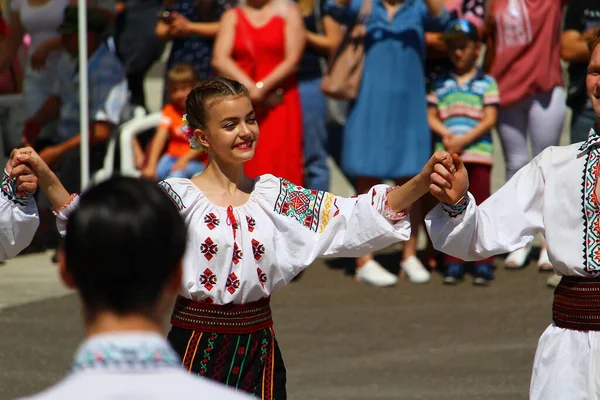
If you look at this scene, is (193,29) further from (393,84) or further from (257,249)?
(257,249)

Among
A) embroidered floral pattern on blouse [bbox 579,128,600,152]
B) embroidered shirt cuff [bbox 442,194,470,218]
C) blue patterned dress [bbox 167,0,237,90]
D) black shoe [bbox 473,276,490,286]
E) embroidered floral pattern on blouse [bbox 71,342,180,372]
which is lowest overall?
black shoe [bbox 473,276,490,286]

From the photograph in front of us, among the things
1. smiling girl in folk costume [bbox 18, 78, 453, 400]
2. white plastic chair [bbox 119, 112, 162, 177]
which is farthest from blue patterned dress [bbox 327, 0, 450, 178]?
smiling girl in folk costume [bbox 18, 78, 453, 400]

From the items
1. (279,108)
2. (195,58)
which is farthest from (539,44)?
(195,58)

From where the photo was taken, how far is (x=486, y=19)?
26.9ft

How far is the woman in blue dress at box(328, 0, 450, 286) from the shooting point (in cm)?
794

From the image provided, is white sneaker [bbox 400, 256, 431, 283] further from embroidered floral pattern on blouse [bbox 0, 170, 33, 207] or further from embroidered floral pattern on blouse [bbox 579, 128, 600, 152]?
embroidered floral pattern on blouse [bbox 0, 170, 33, 207]

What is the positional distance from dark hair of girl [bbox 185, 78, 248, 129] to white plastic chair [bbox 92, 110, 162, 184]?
14.5ft

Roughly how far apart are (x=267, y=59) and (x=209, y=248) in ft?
12.9

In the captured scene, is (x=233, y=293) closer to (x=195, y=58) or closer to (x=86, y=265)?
(x=86, y=265)

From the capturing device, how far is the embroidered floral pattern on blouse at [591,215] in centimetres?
397

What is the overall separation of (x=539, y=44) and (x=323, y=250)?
4.08 metres

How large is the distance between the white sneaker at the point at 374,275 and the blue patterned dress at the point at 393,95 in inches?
23.7

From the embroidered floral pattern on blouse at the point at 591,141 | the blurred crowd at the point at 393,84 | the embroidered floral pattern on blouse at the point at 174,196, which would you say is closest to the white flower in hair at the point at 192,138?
the embroidered floral pattern on blouse at the point at 174,196

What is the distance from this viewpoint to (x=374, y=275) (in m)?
8.09
